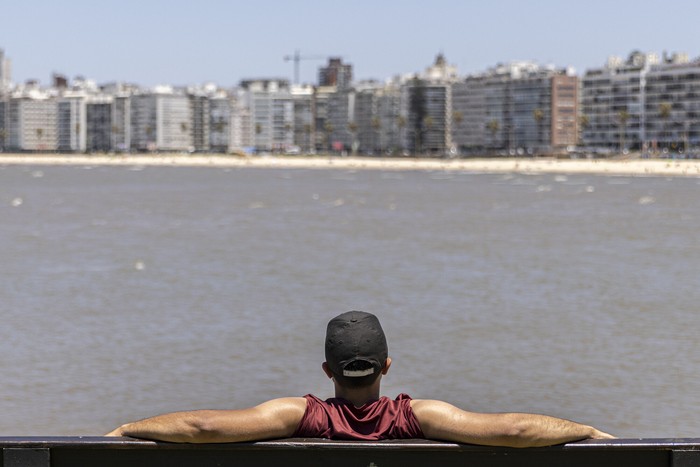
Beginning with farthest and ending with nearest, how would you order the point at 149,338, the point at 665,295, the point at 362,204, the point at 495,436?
1. the point at 362,204
2. the point at 665,295
3. the point at 149,338
4. the point at 495,436

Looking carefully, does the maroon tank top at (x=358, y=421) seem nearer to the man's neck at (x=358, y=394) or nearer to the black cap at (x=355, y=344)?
the man's neck at (x=358, y=394)

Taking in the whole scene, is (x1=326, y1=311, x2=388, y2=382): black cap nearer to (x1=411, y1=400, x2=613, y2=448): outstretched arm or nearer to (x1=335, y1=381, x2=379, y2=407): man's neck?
(x1=335, y1=381, x2=379, y2=407): man's neck

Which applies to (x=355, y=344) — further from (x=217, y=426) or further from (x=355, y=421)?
(x=217, y=426)

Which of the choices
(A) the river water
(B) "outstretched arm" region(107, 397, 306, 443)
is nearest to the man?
(B) "outstretched arm" region(107, 397, 306, 443)

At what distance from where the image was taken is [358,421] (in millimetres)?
4617

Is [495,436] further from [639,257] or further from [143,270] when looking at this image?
[639,257]

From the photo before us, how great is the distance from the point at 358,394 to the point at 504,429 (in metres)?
0.54

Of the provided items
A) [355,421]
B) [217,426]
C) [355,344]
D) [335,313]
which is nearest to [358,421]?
[355,421]

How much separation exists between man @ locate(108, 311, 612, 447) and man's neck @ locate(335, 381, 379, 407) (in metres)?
0.02

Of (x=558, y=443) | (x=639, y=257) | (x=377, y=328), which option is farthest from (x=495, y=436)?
(x=639, y=257)

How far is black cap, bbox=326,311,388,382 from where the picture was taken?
4453mm

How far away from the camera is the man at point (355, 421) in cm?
443

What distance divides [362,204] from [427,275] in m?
51.0

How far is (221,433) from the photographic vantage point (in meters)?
4.42
